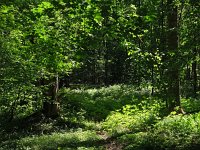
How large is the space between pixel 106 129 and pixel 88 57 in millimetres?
8466

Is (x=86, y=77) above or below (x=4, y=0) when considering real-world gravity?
below

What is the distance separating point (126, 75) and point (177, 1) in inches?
1612

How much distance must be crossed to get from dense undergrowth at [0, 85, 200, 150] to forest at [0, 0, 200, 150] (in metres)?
0.05

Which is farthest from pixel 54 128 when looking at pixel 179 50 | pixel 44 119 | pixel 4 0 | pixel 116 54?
pixel 116 54

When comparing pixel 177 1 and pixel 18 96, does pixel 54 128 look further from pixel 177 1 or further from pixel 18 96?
pixel 177 1

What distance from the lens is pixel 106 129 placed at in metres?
18.8

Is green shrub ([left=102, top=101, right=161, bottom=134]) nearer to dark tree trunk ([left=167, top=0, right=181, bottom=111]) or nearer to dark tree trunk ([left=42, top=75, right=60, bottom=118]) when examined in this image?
dark tree trunk ([left=167, top=0, right=181, bottom=111])

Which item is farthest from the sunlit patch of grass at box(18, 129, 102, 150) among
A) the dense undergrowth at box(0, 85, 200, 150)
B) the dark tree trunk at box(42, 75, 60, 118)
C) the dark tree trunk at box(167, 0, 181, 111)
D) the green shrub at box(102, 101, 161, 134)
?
the dark tree trunk at box(42, 75, 60, 118)

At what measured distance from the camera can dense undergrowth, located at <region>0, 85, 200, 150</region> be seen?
12.2m

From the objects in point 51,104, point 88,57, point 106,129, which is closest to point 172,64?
point 88,57

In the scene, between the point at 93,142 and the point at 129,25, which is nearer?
the point at 129,25

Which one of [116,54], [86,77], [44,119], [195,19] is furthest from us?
[86,77]

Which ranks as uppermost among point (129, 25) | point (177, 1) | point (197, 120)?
point (177, 1)

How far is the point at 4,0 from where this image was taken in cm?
1530
